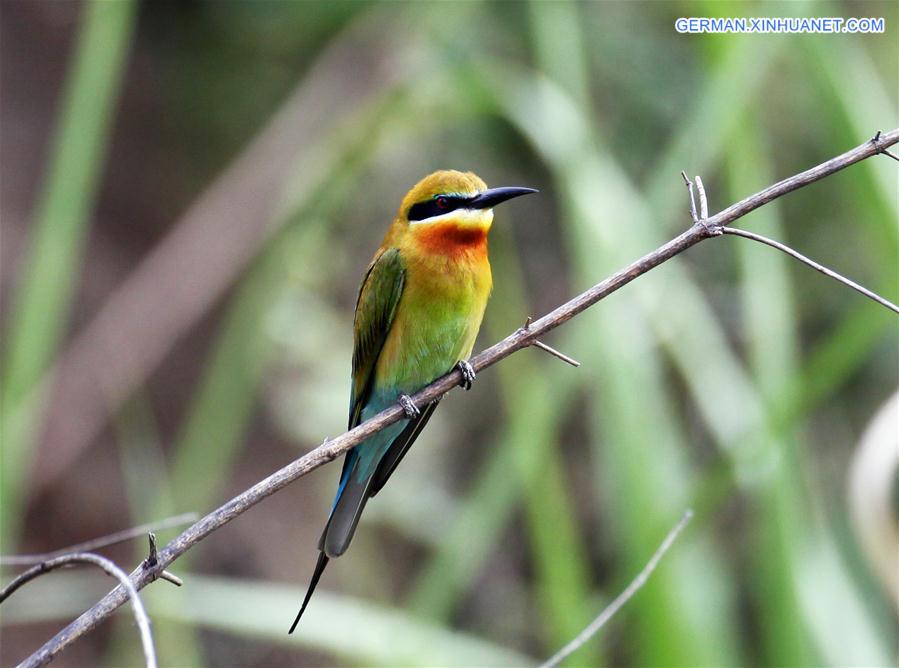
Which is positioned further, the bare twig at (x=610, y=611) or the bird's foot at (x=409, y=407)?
the bird's foot at (x=409, y=407)

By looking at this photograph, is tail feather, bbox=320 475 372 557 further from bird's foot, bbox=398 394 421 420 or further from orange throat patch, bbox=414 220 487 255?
orange throat patch, bbox=414 220 487 255

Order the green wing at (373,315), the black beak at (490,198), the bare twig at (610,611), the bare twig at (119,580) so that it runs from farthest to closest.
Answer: the green wing at (373,315), the black beak at (490,198), the bare twig at (610,611), the bare twig at (119,580)

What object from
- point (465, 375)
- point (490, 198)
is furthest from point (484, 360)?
point (490, 198)

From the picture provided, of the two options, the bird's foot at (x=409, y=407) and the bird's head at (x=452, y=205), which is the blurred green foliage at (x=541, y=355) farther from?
the bird's foot at (x=409, y=407)

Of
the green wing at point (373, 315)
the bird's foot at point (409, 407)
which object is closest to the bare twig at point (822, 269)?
the bird's foot at point (409, 407)

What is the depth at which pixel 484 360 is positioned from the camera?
161 cm

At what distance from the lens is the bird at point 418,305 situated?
2189 mm

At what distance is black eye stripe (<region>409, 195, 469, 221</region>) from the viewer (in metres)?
2.23

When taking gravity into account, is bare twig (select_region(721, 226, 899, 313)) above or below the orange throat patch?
below

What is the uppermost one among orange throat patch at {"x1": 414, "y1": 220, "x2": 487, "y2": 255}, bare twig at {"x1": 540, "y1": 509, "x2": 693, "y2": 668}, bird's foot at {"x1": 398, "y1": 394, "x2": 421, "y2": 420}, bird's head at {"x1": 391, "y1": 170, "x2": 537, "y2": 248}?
bird's head at {"x1": 391, "y1": 170, "x2": 537, "y2": 248}

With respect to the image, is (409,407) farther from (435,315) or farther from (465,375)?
(435,315)

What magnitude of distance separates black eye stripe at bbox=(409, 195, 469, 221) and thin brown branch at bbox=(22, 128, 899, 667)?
2.19 ft

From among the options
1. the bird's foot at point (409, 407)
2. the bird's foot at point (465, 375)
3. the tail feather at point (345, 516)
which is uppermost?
the bird's foot at point (465, 375)

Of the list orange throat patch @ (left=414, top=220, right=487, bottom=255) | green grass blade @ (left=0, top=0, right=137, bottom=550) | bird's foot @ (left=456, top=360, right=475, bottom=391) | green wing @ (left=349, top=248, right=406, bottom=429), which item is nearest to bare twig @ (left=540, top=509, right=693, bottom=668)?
bird's foot @ (left=456, top=360, right=475, bottom=391)
